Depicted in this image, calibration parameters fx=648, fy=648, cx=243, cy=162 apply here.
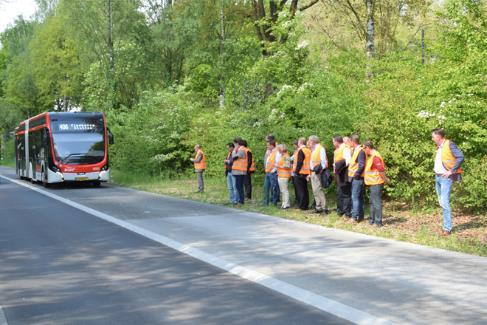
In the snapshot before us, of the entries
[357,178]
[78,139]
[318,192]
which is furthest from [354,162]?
[78,139]

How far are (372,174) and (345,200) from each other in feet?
4.89

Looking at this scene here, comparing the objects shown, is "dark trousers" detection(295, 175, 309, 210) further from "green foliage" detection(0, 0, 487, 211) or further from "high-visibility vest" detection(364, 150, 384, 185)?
"high-visibility vest" detection(364, 150, 384, 185)

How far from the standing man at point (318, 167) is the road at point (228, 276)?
1.70m

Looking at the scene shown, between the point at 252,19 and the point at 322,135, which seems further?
the point at 252,19

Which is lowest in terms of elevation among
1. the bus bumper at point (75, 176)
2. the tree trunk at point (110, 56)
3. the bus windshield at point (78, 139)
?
the bus bumper at point (75, 176)

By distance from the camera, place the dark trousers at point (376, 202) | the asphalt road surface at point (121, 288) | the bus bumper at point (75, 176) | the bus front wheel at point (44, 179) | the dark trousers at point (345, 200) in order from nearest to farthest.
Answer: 1. the asphalt road surface at point (121, 288)
2. the dark trousers at point (376, 202)
3. the dark trousers at point (345, 200)
4. the bus bumper at point (75, 176)
5. the bus front wheel at point (44, 179)

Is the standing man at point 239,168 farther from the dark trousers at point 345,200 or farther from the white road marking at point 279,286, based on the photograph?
the white road marking at point 279,286

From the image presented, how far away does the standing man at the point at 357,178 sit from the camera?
1306 centimetres


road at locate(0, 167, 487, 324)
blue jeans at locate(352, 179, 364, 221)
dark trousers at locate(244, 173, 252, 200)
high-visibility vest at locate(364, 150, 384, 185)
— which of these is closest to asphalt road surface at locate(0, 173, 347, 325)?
road at locate(0, 167, 487, 324)

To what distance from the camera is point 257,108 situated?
20.4 metres

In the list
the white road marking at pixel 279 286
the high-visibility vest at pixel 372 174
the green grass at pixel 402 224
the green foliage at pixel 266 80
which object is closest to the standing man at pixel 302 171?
the green grass at pixel 402 224

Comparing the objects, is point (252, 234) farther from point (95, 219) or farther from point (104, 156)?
point (104, 156)

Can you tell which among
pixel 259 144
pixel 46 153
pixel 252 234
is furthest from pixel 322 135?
pixel 46 153

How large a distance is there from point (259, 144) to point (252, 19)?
577 inches
